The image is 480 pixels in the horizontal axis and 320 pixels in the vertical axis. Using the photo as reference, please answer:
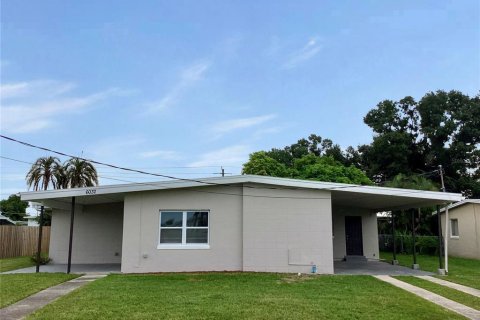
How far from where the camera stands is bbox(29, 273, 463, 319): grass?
325 inches

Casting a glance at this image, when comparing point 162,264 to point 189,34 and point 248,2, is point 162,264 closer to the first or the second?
point 189,34

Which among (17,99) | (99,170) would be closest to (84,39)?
(17,99)

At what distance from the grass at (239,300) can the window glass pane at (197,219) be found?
247 cm

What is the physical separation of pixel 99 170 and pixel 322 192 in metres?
20.5

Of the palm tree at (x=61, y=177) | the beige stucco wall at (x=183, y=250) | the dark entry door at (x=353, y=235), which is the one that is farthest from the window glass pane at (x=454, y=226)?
the palm tree at (x=61, y=177)

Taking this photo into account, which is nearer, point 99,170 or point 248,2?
point 248,2

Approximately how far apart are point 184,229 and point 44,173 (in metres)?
18.7

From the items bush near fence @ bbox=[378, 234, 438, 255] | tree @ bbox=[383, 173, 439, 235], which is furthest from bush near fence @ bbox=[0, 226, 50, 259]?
tree @ bbox=[383, 173, 439, 235]

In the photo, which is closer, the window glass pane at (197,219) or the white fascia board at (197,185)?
the white fascia board at (197,185)

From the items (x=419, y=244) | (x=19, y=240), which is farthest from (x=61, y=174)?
(x=419, y=244)

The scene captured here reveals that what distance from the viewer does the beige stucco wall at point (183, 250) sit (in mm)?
14805

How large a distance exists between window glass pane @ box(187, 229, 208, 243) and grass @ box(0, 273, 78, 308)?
383 centimetres

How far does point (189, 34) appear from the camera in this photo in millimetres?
16359

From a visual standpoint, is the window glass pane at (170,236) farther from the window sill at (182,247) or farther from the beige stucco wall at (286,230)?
the beige stucco wall at (286,230)
